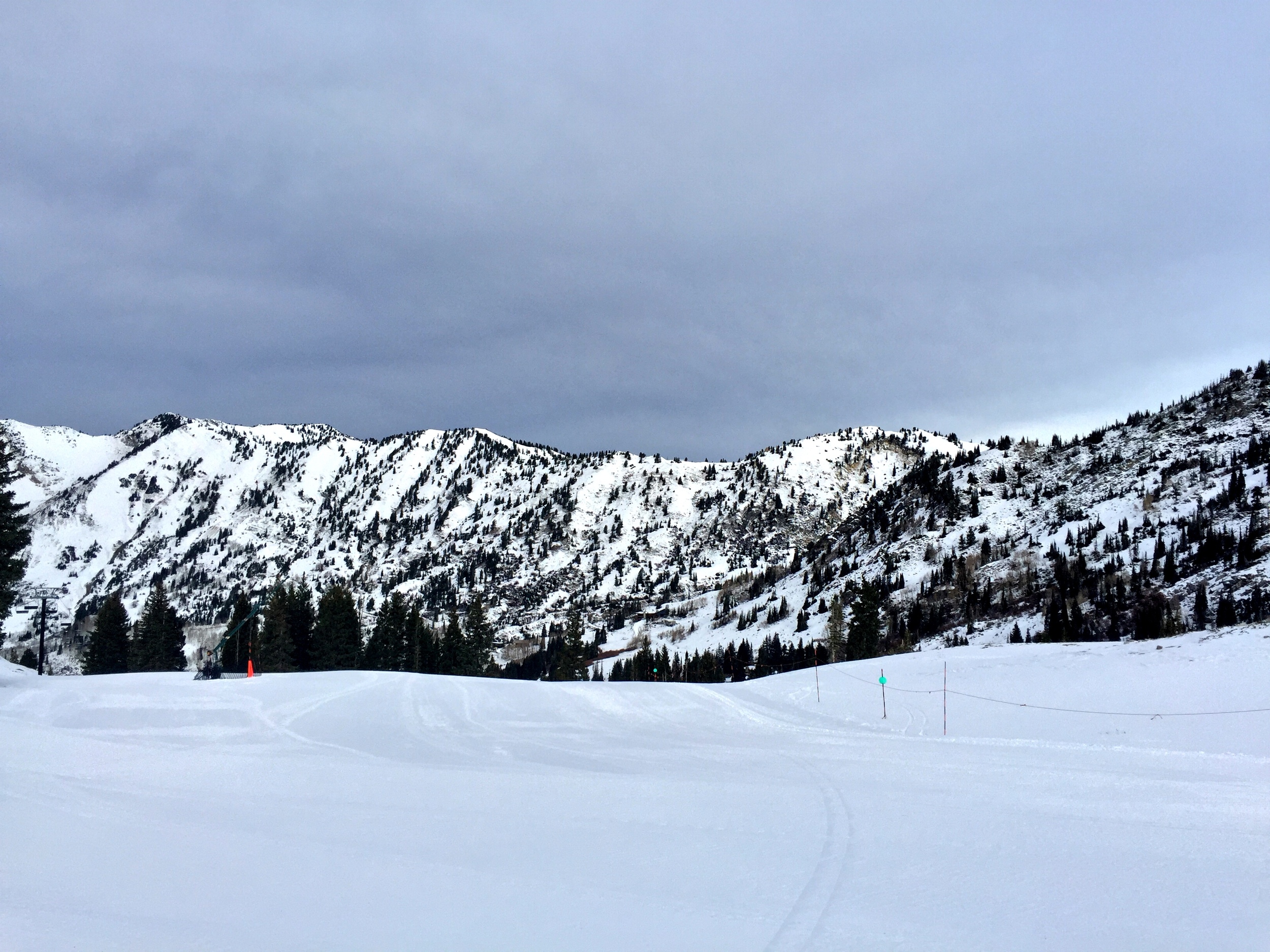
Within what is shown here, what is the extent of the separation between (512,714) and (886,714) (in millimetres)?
11981

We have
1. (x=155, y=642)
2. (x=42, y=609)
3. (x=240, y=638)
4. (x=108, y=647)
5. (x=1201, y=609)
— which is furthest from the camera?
(x=240, y=638)

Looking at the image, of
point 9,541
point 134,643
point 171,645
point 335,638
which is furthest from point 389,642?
point 9,541

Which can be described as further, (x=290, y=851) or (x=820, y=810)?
(x=820, y=810)

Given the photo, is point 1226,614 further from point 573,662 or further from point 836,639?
point 573,662

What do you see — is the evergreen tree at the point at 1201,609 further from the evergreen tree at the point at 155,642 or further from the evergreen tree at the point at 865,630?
the evergreen tree at the point at 155,642

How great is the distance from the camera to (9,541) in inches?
1323

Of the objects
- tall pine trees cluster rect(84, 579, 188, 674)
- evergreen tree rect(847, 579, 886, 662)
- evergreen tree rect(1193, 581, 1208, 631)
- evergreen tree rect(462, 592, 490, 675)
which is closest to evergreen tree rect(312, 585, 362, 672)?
evergreen tree rect(462, 592, 490, 675)

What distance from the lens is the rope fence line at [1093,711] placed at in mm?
19938

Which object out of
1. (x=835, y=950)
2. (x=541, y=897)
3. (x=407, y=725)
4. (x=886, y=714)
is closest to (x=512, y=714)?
(x=407, y=725)

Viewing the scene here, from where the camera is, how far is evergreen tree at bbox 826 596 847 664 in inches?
3189

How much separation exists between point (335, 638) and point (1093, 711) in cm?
6077

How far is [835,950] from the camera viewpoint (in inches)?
252

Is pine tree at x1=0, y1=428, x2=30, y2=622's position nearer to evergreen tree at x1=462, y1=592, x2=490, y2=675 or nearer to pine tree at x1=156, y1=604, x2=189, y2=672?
pine tree at x1=156, y1=604, x2=189, y2=672

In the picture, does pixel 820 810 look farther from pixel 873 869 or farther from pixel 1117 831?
pixel 1117 831
